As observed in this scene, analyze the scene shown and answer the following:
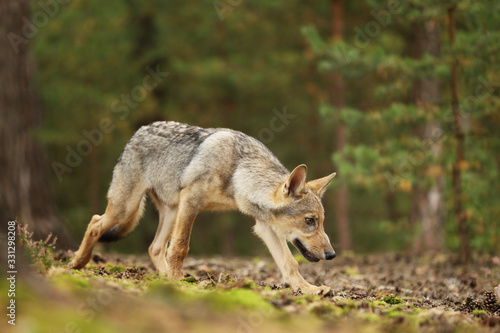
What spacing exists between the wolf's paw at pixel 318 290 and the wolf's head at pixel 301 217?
0.32 m

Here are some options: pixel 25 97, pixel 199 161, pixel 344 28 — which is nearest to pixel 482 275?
pixel 199 161

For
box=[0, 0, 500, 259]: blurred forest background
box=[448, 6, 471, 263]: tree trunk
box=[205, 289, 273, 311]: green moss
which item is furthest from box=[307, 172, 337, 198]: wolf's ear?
box=[448, 6, 471, 263]: tree trunk

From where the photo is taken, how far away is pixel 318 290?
6.02 metres

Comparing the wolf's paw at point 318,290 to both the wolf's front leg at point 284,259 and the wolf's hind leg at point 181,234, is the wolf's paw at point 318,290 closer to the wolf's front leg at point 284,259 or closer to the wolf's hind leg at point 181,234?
the wolf's front leg at point 284,259

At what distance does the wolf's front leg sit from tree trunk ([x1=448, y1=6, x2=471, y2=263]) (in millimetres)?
5518

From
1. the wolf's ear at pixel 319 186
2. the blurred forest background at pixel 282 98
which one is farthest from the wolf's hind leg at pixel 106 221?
the blurred forest background at pixel 282 98

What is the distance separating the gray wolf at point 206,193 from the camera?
641 cm

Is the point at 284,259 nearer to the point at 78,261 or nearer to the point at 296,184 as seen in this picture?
the point at 296,184

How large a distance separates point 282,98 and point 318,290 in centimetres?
1977

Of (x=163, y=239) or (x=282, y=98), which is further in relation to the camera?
(x=282, y=98)

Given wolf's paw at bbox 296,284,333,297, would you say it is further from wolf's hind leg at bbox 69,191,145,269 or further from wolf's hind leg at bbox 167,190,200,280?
wolf's hind leg at bbox 69,191,145,269

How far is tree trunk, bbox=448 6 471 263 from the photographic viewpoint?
10.6 metres

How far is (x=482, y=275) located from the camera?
9117 millimetres

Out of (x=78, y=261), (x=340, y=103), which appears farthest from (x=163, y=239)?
(x=340, y=103)
